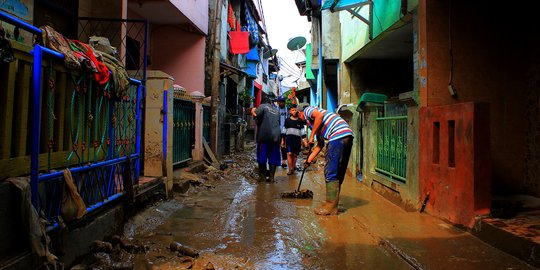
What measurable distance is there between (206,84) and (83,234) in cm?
893

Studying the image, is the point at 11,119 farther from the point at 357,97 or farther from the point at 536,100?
the point at 357,97

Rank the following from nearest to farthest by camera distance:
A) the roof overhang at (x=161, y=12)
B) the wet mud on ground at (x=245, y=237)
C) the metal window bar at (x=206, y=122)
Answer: the wet mud on ground at (x=245, y=237)
the roof overhang at (x=161, y=12)
the metal window bar at (x=206, y=122)

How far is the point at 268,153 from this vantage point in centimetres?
830

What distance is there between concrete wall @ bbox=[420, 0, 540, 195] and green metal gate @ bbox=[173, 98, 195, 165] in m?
4.89

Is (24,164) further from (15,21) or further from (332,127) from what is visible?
(332,127)

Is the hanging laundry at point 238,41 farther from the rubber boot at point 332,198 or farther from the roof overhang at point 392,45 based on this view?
the rubber boot at point 332,198

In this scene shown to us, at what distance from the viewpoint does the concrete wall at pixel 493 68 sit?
17.2 ft

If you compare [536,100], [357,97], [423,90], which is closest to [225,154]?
[357,97]

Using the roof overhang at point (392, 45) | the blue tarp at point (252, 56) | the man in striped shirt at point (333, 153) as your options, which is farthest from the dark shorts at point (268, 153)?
the blue tarp at point (252, 56)

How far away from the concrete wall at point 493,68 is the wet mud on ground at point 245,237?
2.37 meters

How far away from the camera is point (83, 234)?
326 centimetres

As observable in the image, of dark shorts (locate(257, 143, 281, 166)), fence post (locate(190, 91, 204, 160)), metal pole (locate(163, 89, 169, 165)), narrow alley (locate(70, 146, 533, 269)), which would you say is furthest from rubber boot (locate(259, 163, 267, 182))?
metal pole (locate(163, 89, 169, 165))

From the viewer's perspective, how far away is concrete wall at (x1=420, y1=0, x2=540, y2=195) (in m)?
5.24

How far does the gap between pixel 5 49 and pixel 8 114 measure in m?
0.43
